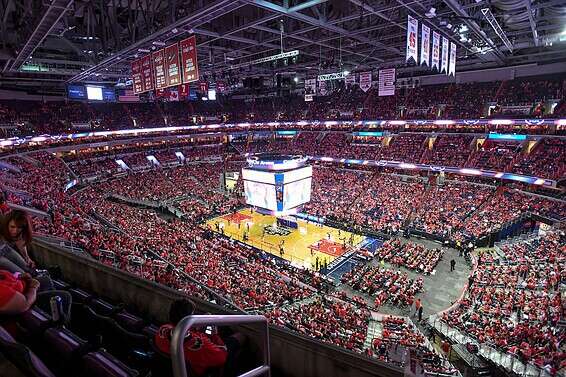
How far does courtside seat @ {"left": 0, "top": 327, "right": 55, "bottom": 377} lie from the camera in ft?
8.79

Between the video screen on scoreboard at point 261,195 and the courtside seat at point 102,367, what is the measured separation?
24.0m

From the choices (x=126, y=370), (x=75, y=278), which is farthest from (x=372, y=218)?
(x=126, y=370)

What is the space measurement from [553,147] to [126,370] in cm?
3564

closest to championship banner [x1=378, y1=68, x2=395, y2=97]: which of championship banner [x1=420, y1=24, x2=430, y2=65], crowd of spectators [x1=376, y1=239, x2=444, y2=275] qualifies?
championship banner [x1=420, y1=24, x2=430, y2=65]

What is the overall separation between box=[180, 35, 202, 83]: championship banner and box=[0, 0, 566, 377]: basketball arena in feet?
0.24

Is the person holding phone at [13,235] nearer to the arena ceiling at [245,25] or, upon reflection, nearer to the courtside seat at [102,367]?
the courtside seat at [102,367]

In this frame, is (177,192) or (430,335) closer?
(430,335)

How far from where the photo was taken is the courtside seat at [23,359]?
2680 mm

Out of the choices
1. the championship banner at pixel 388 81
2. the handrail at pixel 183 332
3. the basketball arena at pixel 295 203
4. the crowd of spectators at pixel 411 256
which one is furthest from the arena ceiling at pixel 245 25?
the crowd of spectators at pixel 411 256

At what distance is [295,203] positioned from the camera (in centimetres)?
2855

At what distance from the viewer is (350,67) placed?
3303 cm

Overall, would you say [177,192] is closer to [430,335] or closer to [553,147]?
[430,335]

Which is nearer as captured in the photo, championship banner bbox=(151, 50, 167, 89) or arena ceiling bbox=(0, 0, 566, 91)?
arena ceiling bbox=(0, 0, 566, 91)

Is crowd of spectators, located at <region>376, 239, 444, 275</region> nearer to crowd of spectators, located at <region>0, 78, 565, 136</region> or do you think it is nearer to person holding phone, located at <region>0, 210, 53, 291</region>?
crowd of spectators, located at <region>0, 78, 565, 136</region>
